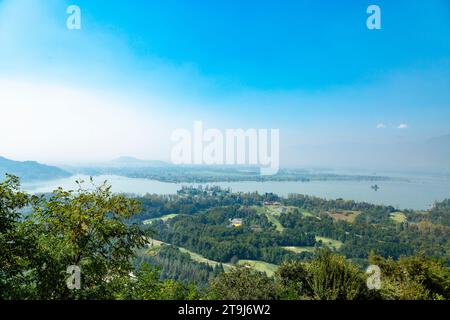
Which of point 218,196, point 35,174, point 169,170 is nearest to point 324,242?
point 218,196

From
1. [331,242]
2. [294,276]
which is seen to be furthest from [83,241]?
[331,242]

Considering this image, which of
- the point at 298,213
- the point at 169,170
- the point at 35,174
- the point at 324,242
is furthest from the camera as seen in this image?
the point at 169,170

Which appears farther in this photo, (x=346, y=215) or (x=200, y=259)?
(x=346, y=215)

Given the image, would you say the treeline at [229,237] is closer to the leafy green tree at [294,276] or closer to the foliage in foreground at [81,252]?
the leafy green tree at [294,276]

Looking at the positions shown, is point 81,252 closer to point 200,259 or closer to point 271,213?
point 200,259

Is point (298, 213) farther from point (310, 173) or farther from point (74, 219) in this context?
point (74, 219)

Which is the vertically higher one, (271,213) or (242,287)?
(242,287)
